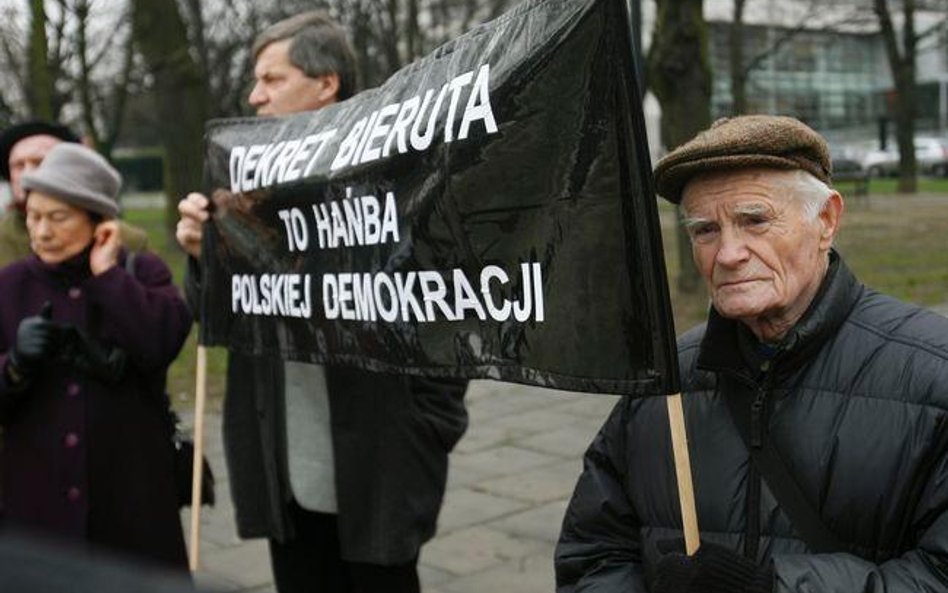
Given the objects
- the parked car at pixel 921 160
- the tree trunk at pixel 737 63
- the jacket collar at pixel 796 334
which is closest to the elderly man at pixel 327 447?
the jacket collar at pixel 796 334

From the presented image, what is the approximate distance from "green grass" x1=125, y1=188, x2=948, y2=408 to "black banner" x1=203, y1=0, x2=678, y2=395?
5884mm

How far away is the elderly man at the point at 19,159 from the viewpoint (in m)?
4.13

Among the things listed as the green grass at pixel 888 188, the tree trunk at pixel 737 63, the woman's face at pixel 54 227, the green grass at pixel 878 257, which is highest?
the tree trunk at pixel 737 63

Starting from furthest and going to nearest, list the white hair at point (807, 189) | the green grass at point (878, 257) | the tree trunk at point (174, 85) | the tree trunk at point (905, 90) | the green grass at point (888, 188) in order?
the tree trunk at point (905, 90), the green grass at point (888, 188), the tree trunk at point (174, 85), the green grass at point (878, 257), the white hair at point (807, 189)

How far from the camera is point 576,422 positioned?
773cm

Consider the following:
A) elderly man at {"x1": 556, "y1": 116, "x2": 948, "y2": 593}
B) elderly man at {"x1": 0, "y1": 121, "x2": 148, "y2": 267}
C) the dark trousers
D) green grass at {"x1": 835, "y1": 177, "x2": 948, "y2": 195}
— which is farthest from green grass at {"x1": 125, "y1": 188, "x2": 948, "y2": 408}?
elderly man at {"x1": 556, "y1": 116, "x2": 948, "y2": 593}

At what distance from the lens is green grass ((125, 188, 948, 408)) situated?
10.5 meters

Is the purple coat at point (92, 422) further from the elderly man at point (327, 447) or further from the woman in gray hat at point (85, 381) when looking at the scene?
the elderly man at point (327, 447)

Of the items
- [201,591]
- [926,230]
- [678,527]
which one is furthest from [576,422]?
[926,230]

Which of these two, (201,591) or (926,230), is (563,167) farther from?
(926,230)

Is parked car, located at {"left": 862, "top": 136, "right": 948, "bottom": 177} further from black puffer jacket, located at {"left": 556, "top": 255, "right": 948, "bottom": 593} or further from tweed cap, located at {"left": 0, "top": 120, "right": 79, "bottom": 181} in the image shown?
black puffer jacket, located at {"left": 556, "top": 255, "right": 948, "bottom": 593}

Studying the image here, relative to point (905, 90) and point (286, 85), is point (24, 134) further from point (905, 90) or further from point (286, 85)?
point (905, 90)

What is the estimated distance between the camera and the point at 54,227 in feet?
11.5

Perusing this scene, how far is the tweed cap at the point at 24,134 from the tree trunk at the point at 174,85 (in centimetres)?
1201
